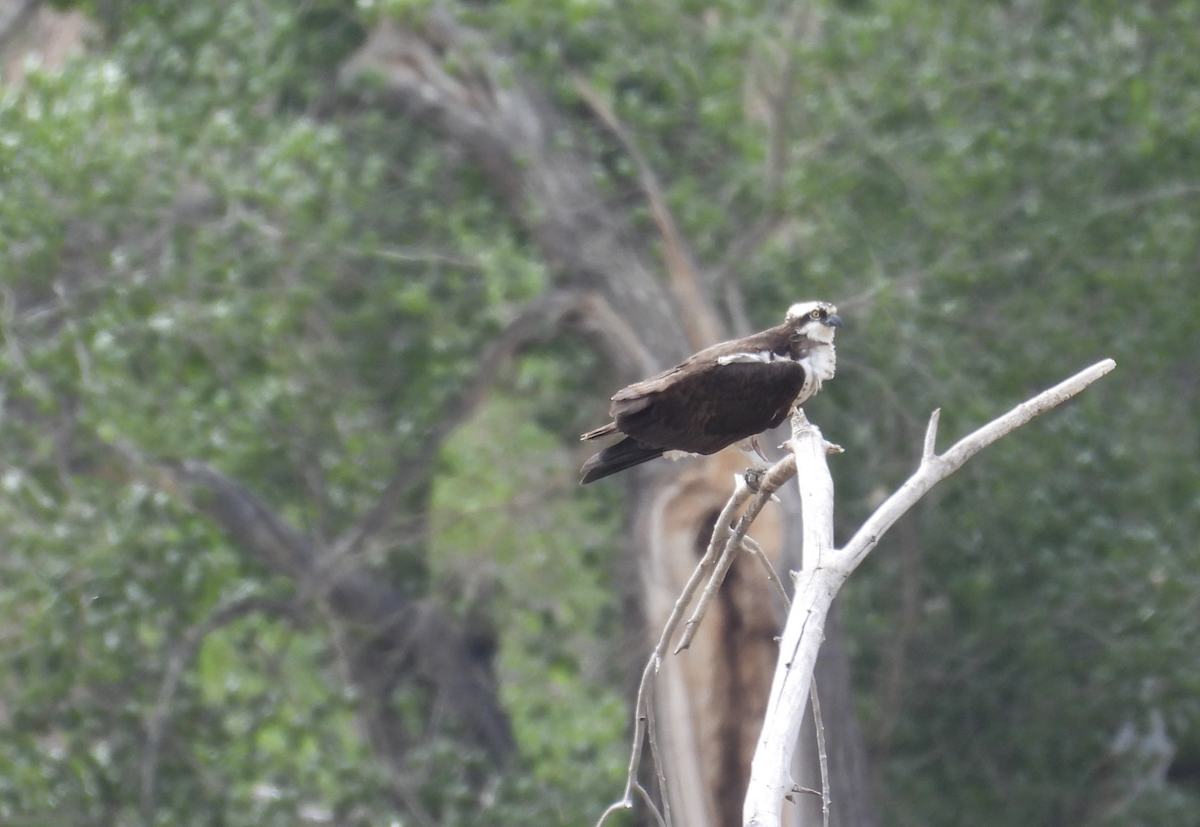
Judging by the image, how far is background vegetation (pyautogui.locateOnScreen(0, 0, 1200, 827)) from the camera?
20.2ft

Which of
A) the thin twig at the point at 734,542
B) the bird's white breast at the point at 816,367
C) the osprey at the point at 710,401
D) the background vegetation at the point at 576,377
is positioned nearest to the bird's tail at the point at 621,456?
the osprey at the point at 710,401

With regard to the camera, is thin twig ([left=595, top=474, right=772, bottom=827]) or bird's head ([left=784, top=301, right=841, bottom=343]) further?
bird's head ([left=784, top=301, right=841, bottom=343])

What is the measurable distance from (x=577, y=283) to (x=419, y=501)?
4.76 feet

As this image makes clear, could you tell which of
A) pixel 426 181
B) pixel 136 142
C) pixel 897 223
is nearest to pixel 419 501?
pixel 426 181

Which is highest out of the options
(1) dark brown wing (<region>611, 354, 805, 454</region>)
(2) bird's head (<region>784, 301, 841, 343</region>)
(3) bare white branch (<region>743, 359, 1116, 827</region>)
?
(2) bird's head (<region>784, 301, 841, 343</region>)

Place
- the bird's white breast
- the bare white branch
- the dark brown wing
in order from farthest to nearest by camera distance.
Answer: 1. the bird's white breast
2. the dark brown wing
3. the bare white branch

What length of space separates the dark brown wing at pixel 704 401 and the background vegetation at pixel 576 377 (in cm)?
265

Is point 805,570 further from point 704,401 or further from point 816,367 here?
point 816,367

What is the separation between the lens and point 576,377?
7.44 metres

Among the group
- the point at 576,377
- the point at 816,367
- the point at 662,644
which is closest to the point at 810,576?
the point at 662,644

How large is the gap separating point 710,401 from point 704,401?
18mm

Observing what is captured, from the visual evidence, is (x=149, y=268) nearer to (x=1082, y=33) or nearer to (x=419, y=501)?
(x=419, y=501)

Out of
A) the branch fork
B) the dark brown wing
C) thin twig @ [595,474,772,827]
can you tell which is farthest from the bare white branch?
the dark brown wing

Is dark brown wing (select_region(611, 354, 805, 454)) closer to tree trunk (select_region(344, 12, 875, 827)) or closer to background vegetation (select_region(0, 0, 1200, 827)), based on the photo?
tree trunk (select_region(344, 12, 875, 827))
